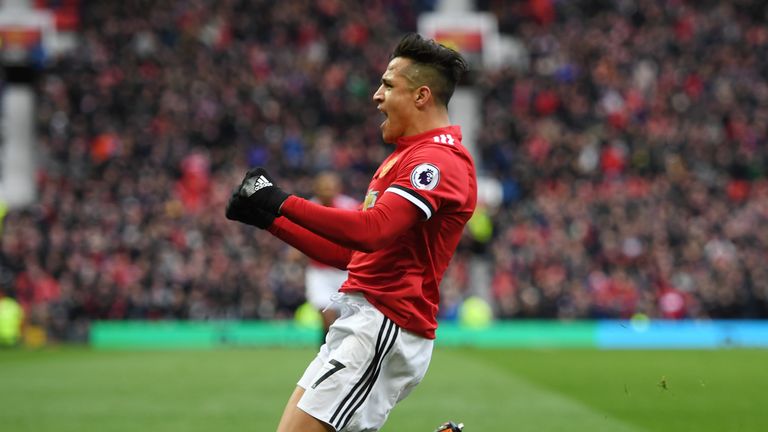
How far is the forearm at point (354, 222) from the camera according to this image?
13.6 feet

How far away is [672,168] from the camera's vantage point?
84.7ft

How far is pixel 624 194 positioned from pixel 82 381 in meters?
14.6

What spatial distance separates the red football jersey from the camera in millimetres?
4367

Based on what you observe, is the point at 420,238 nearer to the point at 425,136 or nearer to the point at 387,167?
the point at 387,167

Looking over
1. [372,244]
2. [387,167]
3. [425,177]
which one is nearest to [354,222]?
[372,244]

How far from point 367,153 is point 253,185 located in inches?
845

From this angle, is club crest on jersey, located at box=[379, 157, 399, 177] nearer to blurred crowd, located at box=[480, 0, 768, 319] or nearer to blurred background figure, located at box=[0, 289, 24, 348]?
blurred background figure, located at box=[0, 289, 24, 348]

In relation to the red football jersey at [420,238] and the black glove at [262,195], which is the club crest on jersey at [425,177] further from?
the black glove at [262,195]

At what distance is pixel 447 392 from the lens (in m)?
11.8

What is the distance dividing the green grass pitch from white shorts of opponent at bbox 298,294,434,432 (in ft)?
14.0

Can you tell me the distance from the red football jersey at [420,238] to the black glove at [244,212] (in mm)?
404

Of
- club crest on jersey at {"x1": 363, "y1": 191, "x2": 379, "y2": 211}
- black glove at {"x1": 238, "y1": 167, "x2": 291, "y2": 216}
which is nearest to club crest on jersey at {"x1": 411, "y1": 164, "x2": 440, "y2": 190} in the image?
club crest on jersey at {"x1": 363, "y1": 191, "x2": 379, "y2": 211}

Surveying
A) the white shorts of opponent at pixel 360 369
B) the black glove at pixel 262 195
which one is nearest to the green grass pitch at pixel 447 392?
the white shorts of opponent at pixel 360 369

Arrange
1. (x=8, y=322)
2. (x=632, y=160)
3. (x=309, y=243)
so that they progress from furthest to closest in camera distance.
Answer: (x=632, y=160) < (x=8, y=322) < (x=309, y=243)
